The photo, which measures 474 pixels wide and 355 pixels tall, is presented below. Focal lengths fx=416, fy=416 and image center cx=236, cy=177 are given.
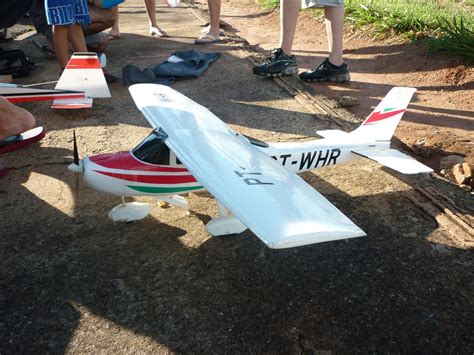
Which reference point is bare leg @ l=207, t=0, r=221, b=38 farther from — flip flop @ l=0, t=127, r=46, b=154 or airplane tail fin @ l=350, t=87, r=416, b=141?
airplane tail fin @ l=350, t=87, r=416, b=141

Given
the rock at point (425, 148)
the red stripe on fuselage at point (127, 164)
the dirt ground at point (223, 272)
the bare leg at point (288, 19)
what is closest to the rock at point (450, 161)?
the rock at point (425, 148)

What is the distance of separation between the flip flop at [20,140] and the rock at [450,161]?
433 cm

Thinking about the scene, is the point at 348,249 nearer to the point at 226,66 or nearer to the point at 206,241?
the point at 206,241

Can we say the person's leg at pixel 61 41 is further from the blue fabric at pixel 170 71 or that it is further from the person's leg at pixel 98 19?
the person's leg at pixel 98 19

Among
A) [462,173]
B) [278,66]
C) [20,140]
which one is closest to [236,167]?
[462,173]

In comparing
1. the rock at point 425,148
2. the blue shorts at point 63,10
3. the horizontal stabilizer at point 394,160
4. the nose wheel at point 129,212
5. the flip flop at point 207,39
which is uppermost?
the blue shorts at point 63,10

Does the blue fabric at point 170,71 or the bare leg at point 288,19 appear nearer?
the bare leg at point 288,19

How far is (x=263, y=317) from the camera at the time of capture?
99.3 inches

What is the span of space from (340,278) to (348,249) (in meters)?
0.33

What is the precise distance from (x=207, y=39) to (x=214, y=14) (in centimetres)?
52

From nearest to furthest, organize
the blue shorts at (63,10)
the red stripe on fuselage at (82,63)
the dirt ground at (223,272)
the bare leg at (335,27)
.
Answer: the dirt ground at (223,272), the red stripe on fuselage at (82,63), the blue shorts at (63,10), the bare leg at (335,27)

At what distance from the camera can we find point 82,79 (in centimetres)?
500

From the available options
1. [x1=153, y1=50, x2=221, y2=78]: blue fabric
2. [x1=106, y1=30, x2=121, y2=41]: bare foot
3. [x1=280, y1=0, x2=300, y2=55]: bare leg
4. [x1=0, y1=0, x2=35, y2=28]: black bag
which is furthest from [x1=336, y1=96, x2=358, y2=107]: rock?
[x1=106, y1=30, x2=121, y2=41]: bare foot

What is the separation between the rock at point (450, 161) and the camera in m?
4.26
